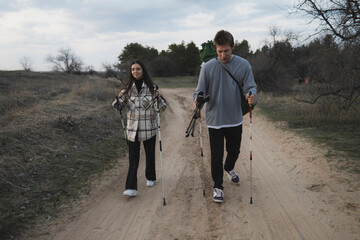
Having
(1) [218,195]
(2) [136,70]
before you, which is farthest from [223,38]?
(1) [218,195]

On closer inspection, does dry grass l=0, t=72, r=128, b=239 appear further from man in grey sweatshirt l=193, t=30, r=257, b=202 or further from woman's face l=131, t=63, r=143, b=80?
→ man in grey sweatshirt l=193, t=30, r=257, b=202

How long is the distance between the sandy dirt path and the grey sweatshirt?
126cm

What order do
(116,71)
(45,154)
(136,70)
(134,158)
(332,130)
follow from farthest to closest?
1. (116,71)
2. (332,130)
3. (45,154)
4. (134,158)
5. (136,70)

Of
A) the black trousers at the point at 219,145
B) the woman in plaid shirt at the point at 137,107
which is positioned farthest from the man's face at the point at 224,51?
the woman in plaid shirt at the point at 137,107

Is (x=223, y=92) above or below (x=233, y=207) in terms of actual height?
above

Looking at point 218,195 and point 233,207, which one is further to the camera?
point 218,195

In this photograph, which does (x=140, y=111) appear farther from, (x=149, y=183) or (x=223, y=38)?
(x=223, y=38)

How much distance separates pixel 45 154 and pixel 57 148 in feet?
1.66

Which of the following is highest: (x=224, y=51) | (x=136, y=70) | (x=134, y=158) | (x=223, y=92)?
(x=224, y=51)

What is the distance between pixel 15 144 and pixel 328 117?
970 centimetres

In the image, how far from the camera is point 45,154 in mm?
6070

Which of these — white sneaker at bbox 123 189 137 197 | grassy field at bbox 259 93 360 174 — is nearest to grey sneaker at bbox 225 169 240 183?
white sneaker at bbox 123 189 137 197

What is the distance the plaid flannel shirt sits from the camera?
4.52 metres

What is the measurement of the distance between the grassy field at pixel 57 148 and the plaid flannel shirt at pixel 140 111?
1.51 m
